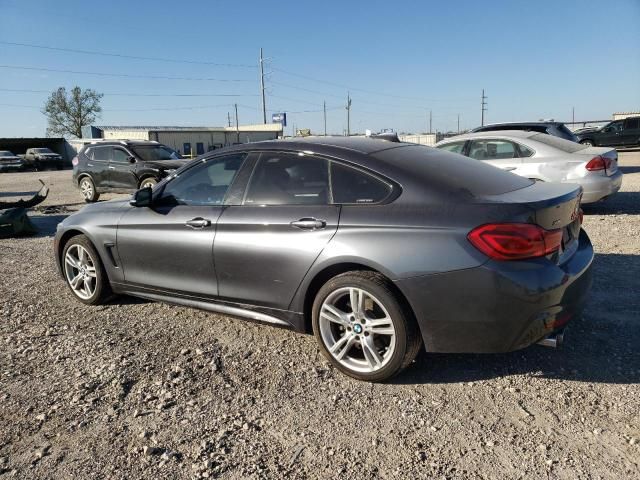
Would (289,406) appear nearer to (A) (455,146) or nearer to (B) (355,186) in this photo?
(B) (355,186)

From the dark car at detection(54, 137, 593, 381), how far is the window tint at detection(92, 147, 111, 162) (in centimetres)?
1075

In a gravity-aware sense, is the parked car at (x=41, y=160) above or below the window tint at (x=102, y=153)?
above

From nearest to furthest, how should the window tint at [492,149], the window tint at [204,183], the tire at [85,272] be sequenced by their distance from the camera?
1. the window tint at [204,183]
2. the tire at [85,272]
3. the window tint at [492,149]

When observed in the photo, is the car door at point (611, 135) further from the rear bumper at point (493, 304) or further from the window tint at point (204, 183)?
the window tint at point (204, 183)

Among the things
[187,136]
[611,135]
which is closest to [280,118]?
[187,136]

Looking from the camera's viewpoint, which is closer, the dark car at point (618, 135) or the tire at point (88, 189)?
the tire at point (88, 189)

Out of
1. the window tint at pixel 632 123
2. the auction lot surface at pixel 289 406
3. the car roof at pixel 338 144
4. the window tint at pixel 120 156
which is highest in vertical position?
the window tint at pixel 632 123

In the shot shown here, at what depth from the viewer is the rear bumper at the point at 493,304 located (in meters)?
2.74

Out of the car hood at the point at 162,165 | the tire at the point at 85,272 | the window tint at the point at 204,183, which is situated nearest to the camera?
the window tint at the point at 204,183

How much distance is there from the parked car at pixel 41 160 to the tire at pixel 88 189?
99.6 ft

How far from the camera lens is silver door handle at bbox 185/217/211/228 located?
3.82 meters

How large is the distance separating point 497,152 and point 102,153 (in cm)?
1069

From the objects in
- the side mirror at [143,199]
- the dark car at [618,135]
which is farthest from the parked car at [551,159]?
the dark car at [618,135]

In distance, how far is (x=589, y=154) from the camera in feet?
26.7
